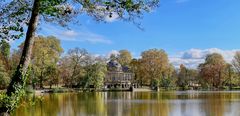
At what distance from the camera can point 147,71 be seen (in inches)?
4274

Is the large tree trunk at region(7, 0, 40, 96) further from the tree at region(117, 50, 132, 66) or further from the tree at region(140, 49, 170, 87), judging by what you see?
the tree at region(117, 50, 132, 66)

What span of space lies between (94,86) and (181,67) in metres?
55.3

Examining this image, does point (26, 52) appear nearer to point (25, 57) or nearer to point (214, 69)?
point (25, 57)

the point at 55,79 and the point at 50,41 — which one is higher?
the point at 50,41

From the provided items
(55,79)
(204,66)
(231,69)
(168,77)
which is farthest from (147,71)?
(55,79)

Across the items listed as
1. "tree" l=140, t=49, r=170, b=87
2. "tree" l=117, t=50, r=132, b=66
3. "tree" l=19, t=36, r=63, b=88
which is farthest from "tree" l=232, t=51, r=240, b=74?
"tree" l=19, t=36, r=63, b=88

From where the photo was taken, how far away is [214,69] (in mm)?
106250

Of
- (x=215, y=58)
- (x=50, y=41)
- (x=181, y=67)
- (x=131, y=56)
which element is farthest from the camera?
(x=181, y=67)

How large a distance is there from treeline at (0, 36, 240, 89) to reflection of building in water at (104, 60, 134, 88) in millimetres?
2121

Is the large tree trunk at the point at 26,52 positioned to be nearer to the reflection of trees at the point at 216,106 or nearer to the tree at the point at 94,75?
the reflection of trees at the point at 216,106

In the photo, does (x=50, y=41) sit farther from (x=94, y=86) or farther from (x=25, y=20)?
(x=25, y=20)

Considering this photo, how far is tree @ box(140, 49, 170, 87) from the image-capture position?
106125mm

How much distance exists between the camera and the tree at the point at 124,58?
4922 inches

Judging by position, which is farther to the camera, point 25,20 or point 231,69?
point 231,69
